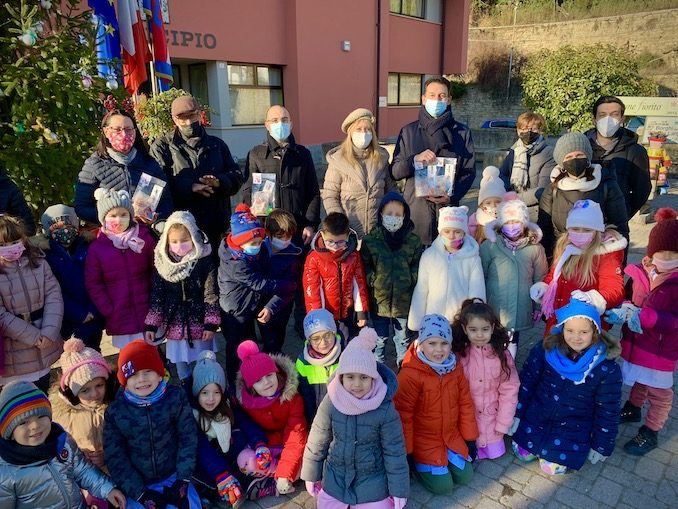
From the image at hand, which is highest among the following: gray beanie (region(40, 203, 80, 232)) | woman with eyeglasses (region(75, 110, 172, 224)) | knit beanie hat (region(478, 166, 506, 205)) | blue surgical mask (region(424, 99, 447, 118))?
blue surgical mask (region(424, 99, 447, 118))

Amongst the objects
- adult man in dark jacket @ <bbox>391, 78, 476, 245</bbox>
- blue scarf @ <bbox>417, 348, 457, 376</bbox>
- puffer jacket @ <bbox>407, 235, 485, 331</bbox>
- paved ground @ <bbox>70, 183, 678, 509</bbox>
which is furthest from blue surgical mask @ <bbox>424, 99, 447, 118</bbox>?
paved ground @ <bbox>70, 183, 678, 509</bbox>

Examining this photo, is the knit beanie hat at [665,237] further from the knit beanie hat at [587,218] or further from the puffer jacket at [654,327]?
the knit beanie hat at [587,218]

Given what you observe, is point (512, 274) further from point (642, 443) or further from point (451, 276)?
point (642, 443)

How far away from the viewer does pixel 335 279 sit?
4.00 m

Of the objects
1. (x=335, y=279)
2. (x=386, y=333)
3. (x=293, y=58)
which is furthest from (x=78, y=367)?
(x=293, y=58)

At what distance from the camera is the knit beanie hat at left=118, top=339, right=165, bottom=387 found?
2.87 metres

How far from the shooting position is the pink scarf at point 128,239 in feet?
12.3

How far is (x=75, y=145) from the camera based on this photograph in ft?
14.8

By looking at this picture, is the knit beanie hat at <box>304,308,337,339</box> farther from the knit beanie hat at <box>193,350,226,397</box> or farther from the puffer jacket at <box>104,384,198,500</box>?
the puffer jacket at <box>104,384,198,500</box>

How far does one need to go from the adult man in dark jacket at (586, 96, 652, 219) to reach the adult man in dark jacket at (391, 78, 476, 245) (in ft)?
4.13

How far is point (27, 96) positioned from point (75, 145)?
0.56m

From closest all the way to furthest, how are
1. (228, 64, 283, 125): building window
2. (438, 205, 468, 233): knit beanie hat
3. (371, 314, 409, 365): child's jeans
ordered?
(438, 205, 468, 233): knit beanie hat < (371, 314, 409, 365): child's jeans < (228, 64, 283, 125): building window

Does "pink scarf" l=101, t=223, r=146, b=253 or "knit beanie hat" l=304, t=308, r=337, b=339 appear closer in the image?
"knit beanie hat" l=304, t=308, r=337, b=339

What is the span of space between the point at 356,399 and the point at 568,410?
60.0 inches
